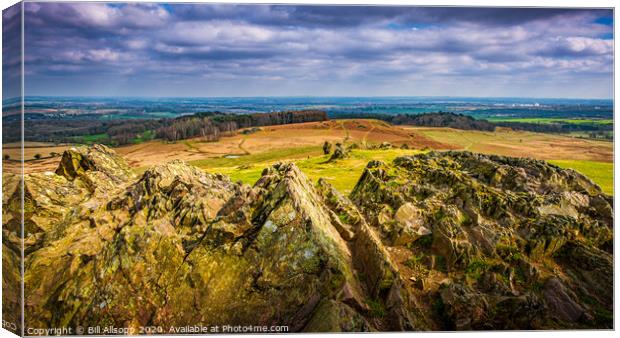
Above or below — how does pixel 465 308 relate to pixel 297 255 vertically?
below

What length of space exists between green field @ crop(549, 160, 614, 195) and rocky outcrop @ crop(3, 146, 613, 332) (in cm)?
30

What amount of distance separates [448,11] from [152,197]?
10.3 metres

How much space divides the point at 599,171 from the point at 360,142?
789cm

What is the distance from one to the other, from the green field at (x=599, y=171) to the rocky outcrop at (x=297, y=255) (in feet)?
0.98

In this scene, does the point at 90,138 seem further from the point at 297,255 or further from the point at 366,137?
the point at 366,137

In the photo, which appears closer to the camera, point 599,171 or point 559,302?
point 559,302

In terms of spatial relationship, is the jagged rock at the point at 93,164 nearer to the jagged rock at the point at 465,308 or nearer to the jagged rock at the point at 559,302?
the jagged rock at the point at 465,308

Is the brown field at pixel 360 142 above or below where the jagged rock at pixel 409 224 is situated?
above

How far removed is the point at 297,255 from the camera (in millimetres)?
13531

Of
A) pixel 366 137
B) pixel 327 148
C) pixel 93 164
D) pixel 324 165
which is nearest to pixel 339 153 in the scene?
pixel 327 148

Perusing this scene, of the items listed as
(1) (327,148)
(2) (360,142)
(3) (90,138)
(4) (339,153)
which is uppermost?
(3) (90,138)

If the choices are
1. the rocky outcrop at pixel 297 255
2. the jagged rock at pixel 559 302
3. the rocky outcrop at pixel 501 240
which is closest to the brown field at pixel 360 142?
the rocky outcrop at pixel 501 240

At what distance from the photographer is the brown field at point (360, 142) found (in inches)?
701

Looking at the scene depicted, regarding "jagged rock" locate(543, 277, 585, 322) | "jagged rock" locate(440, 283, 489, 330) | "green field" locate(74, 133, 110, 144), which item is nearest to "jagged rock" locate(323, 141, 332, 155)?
"jagged rock" locate(440, 283, 489, 330)
